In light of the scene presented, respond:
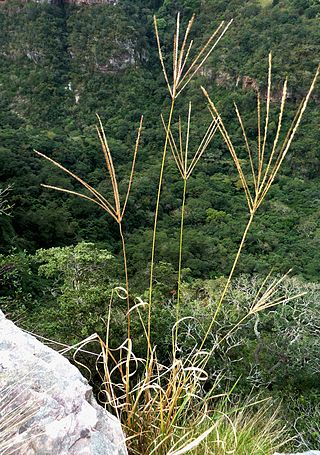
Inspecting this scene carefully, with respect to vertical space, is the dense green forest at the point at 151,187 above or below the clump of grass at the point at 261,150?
below

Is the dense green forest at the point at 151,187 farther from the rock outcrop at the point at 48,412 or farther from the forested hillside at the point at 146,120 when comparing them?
the rock outcrop at the point at 48,412

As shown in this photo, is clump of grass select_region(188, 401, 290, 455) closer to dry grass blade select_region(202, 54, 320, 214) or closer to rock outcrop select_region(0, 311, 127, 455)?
rock outcrop select_region(0, 311, 127, 455)

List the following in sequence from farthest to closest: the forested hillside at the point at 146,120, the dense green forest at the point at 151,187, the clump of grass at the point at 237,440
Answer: the forested hillside at the point at 146,120
the dense green forest at the point at 151,187
the clump of grass at the point at 237,440

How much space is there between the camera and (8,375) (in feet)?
2.81

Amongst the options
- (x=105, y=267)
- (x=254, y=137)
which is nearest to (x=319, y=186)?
(x=254, y=137)

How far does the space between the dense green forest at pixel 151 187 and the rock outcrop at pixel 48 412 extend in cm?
111

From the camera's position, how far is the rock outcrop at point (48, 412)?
77 cm

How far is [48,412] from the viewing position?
2.72ft

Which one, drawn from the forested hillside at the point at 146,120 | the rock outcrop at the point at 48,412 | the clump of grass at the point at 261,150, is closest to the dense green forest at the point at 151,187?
the forested hillside at the point at 146,120

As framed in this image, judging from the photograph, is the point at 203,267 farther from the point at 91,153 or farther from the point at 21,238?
the point at 91,153

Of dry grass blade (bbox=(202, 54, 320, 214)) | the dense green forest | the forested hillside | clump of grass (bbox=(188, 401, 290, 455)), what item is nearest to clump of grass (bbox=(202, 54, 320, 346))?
dry grass blade (bbox=(202, 54, 320, 214))

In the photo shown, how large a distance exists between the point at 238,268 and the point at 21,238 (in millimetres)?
6592

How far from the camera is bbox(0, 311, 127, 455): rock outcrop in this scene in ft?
2.52

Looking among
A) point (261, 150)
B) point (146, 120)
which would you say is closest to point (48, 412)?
point (261, 150)
